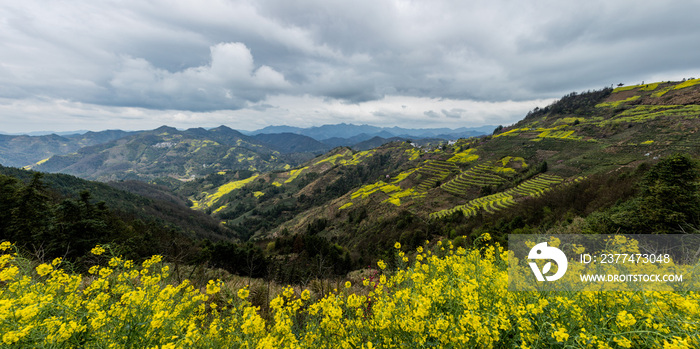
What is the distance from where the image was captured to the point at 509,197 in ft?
139

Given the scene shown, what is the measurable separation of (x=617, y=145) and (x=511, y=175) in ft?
69.7

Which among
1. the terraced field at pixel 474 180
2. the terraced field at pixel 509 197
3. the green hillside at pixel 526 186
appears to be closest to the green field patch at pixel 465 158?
the green hillside at pixel 526 186

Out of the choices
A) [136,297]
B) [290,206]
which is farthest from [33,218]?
[290,206]

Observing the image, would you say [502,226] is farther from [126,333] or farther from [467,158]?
[467,158]

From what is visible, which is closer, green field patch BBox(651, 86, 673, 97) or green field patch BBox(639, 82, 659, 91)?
green field patch BBox(651, 86, 673, 97)

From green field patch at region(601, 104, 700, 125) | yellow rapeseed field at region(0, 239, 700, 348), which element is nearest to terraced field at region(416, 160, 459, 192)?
green field patch at region(601, 104, 700, 125)

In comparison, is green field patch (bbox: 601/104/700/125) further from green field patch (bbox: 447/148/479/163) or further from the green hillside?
green field patch (bbox: 447/148/479/163)

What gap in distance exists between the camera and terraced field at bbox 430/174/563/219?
3912 cm

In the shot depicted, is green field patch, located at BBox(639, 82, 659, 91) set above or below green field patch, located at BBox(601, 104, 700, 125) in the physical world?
above

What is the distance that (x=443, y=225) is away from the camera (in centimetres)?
3734

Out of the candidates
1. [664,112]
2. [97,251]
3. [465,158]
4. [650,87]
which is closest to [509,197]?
[465,158]

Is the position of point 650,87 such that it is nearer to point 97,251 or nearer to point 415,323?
point 415,323

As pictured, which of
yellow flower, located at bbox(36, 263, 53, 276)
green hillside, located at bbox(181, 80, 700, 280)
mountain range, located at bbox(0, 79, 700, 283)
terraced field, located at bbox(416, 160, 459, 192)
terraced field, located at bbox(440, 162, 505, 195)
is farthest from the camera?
terraced field, located at bbox(416, 160, 459, 192)

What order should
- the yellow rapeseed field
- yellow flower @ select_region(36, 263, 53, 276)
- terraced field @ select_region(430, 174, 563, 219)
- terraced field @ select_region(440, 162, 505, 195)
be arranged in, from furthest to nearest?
1. terraced field @ select_region(440, 162, 505, 195)
2. terraced field @ select_region(430, 174, 563, 219)
3. yellow flower @ select_region(36, 263, 53, 276)
4. the yellow rapeseed field
